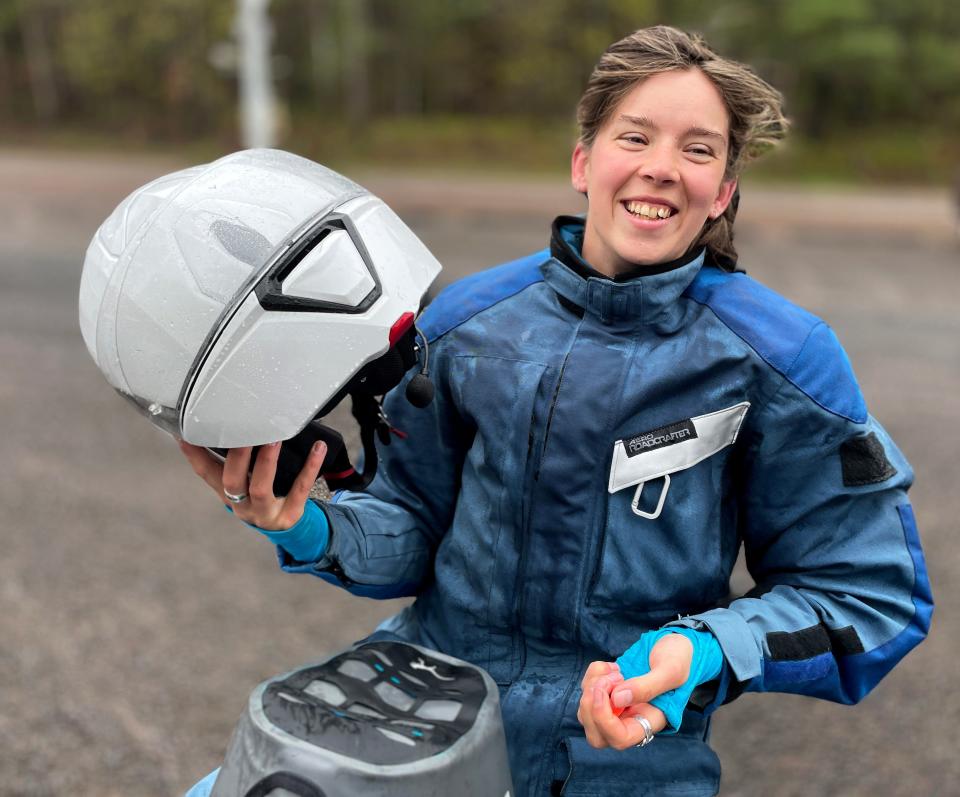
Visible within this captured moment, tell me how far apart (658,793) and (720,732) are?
A: 6.67ft

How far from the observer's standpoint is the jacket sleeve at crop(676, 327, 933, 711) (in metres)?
1.34

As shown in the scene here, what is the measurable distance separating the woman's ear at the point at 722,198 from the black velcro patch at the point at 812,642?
559mm

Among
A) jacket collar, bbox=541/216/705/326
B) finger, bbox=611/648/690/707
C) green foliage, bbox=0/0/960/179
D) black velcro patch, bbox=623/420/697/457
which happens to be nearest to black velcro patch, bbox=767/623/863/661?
finger, bbox=611/648/690/707

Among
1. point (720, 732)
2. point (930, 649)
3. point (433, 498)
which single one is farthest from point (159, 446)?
point (433, 498)

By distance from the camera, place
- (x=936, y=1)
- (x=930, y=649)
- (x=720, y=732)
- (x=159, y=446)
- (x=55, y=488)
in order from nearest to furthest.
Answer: (x=720, y=732) < (x=930, y=649) < (x=55, y=488) < (x=159, y=446) < (x=936, y=1)

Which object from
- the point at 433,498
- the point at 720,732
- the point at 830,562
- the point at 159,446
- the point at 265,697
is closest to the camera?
the point at 265,697

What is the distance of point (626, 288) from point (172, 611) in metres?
3.15

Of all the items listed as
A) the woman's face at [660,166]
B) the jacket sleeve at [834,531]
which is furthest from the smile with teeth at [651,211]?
the jacket sleeve at [834,531]

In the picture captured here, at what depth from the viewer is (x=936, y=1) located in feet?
73.8

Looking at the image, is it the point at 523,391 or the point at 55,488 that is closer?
the point at 523,391

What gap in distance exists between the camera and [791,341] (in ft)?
4.45

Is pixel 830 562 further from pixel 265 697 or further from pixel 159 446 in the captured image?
pixel 159 446

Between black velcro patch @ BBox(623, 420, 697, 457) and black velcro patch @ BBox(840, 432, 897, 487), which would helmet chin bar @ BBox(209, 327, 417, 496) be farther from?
black velcro patch @ BBox(840, 432, 897, 487)

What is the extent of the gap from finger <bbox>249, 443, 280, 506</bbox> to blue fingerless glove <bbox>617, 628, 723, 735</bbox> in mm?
477
